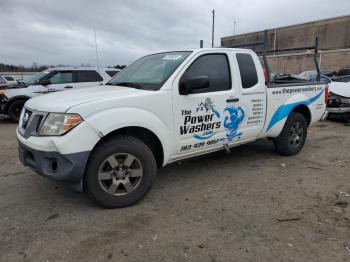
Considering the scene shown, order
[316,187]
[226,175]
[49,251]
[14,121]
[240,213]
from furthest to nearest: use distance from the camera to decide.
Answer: [14,121], [226,175], [316,187], [240,213], [49,251]

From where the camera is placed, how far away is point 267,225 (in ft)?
10.2

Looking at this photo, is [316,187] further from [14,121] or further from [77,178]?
[14,121]

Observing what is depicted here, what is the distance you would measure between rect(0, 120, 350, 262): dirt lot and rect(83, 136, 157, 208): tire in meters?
0.16

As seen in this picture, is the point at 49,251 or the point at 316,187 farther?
the point at 316,187

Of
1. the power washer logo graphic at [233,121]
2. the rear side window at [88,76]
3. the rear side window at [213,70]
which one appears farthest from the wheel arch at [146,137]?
the rear side window at [88,76]

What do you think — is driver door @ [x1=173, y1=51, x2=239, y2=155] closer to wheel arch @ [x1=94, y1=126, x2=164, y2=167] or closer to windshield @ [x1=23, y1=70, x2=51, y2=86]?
wheel arch @ [x1=94, y1=126, x2=164, y2=167]

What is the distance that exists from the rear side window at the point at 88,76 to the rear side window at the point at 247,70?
6.60 m

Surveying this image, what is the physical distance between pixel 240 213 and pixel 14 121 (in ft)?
29.1

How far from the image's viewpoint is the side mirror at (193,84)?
11.9ft

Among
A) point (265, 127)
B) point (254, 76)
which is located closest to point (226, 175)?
point (265, 127)

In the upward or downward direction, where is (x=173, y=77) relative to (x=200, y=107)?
upward

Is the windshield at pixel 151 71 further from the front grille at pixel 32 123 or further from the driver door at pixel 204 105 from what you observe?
the front grille at pixel 32 123

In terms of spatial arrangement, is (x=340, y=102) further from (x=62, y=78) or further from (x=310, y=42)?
(x=310, y=42)

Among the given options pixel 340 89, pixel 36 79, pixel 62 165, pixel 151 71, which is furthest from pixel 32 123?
pixel 340 89
